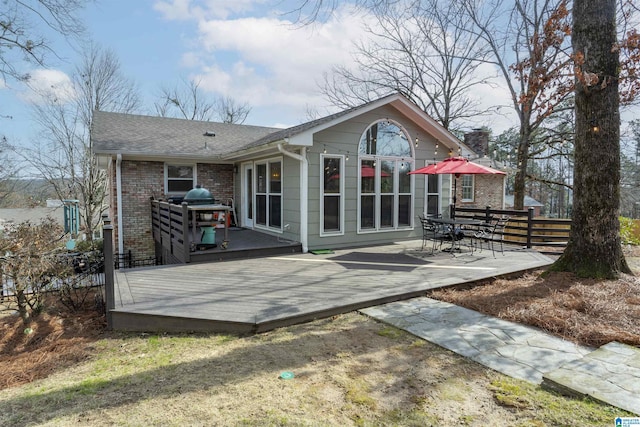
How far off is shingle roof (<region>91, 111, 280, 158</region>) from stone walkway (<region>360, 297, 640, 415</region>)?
8.08m

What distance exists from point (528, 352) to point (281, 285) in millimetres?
3325

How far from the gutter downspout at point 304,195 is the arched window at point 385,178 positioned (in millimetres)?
1506

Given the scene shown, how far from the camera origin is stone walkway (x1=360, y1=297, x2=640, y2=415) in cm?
264

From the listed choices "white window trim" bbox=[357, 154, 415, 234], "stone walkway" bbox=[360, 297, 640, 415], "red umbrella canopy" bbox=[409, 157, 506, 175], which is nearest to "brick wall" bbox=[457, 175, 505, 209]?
"white window trim" bbox=[357, 154, 415, 234]

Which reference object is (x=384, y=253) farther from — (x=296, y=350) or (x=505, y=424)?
(x=505, y=424)

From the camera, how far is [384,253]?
8.18 m

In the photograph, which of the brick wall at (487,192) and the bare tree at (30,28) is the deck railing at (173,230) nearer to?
the bare tree at (30,28)

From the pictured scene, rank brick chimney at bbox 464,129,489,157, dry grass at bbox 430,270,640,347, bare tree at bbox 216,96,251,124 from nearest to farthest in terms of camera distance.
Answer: dry grass at bbox 430,270,640,347 → brick chimney at bbox 464,129,489,157 → bare tree at bbox 216,96,251,124

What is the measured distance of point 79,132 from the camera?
19.6 metres

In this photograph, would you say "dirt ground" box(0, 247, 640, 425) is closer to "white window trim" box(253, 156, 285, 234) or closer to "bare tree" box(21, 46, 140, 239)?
"white window trim" box(253, 156, 285, 234)

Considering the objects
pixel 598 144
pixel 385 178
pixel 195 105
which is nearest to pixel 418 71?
pixel 385 178

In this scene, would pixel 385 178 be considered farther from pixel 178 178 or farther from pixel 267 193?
pixel 178 178

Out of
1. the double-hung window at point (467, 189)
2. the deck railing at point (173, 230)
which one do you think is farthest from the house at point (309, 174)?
the double-hung window at point (467, 189)

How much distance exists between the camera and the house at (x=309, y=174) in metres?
8.41
